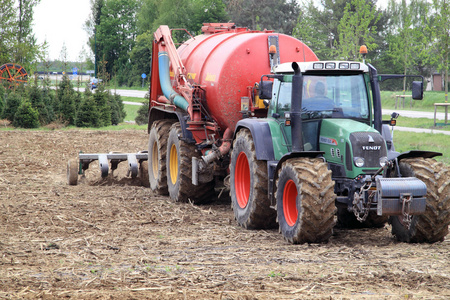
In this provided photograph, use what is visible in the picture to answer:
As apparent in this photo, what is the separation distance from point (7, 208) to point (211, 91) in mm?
3992

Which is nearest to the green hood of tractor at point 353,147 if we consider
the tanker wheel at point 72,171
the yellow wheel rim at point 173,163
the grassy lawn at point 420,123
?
the yellow wheel rim at point 173,163

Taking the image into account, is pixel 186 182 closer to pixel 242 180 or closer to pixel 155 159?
pixel 242 180

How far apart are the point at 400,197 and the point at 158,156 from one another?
640 cm

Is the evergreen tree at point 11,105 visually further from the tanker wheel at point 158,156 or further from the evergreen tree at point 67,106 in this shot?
the tanker wheel at point 158,156

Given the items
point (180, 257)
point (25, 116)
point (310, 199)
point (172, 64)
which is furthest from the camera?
point (25, 116)

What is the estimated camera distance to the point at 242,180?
9086mm

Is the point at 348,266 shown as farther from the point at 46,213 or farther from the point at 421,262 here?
the point at 46,213

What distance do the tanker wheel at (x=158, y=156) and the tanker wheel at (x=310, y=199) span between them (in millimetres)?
4936

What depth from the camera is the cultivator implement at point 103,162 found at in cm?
1303

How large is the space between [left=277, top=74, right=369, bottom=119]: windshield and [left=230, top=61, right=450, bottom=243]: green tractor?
1cm

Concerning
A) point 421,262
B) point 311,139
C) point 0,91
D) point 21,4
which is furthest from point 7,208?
point 21,4

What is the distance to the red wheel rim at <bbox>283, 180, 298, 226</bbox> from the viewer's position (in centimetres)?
763

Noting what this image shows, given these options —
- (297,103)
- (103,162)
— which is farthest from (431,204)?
(103,162)

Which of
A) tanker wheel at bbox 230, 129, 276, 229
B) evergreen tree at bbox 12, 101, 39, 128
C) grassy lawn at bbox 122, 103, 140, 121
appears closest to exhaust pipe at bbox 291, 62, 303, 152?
tanker wheel at bbox 230, 129, 276, 229
